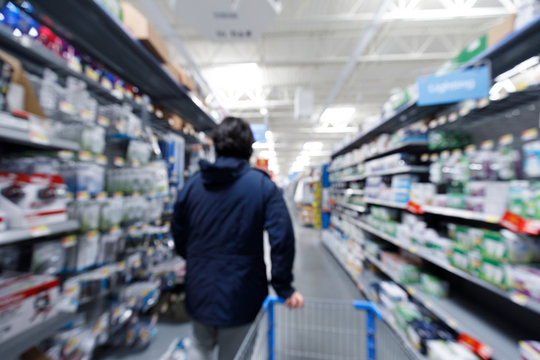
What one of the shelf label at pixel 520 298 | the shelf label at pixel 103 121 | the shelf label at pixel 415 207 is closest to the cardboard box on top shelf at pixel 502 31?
the shelf label at pixel 415 207

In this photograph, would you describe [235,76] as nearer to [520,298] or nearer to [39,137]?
[39,137]

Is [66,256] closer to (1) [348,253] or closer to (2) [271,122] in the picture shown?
(1) [348,253]

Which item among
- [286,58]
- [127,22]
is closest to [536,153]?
[127,22]

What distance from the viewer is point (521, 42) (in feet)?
4.58

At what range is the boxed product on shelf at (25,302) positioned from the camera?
34.7 inches

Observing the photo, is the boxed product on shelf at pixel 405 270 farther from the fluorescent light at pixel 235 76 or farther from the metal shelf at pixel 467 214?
the fluorescent light at pixel 235 76

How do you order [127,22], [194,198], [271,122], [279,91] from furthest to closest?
1. [271,122]
2. [279,91]
3. [127,22]
4. [194,198]

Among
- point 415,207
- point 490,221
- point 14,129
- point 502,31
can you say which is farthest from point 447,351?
point 14,129

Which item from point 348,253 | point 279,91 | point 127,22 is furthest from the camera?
point 279,91

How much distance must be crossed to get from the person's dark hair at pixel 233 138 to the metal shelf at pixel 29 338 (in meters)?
1.14

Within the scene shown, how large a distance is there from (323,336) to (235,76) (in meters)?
7.06

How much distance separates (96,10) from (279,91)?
8182 mm

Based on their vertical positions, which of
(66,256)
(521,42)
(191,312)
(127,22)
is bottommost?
(191,312)

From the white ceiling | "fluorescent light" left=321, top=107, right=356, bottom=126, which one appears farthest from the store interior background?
"fluorescent light" left=321, top=107, right=356, bottom=126
